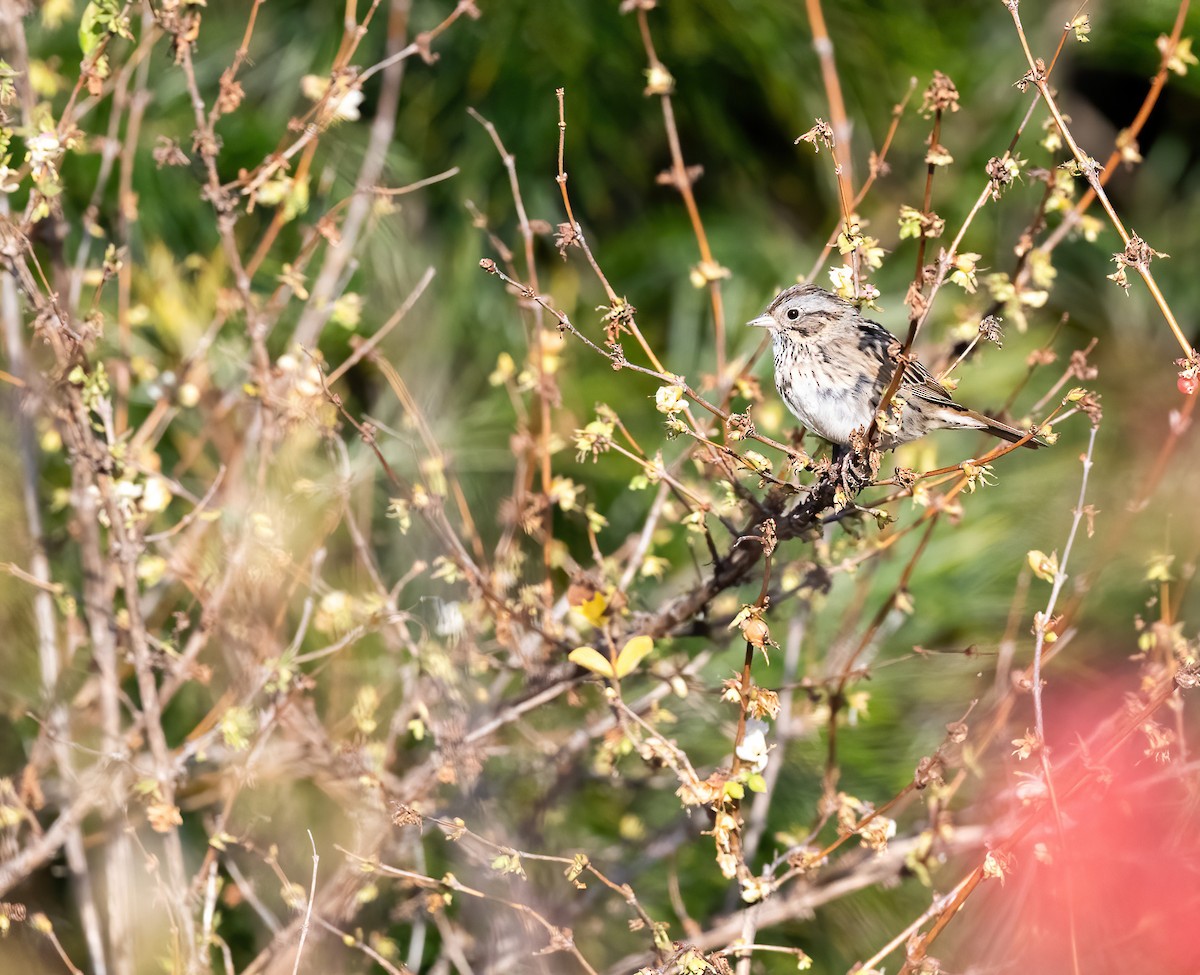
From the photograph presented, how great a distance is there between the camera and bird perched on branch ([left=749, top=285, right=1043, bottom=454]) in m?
2.53

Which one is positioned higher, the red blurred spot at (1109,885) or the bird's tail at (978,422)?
the bird's tail at (978,422)

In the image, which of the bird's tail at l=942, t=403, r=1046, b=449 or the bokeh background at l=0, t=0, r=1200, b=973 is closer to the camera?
the bird's tail at l=942, t=403, r=1046, b=449

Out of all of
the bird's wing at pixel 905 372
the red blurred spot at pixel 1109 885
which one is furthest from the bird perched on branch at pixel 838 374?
the red blurred spot at pixel 1109 885

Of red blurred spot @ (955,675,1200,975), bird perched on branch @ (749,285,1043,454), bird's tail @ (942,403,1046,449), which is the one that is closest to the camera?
red blurred spot @ (955,675,1200,975)

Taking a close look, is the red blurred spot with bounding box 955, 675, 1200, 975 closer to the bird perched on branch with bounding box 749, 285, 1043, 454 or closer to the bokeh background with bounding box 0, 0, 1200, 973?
the bokeh background with bounding box 0, 0, 1200, 973

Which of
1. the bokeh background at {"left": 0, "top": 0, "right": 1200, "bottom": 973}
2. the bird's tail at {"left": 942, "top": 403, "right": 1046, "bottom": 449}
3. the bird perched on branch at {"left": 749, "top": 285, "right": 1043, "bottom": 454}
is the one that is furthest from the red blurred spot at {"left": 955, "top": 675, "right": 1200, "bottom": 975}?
the bird perched on branch at {"left": 749, "top": 285, "right": 1043, "bottom": 454}

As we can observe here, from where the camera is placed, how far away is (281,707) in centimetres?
216

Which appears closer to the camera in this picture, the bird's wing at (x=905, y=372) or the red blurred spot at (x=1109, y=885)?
the red blurred spot at (x=1109, y=885)

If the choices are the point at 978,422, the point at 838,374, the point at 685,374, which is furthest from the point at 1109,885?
the point at 685,374

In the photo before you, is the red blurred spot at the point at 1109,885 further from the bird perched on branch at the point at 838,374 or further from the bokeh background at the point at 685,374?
the bird perched on branch at the point at 838,374

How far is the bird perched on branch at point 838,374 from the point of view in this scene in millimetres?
2527

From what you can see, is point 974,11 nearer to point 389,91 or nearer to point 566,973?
point 389,91

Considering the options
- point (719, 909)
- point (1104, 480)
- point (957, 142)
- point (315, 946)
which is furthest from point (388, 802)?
point (957, 142)

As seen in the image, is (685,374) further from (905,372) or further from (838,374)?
(905,372)
